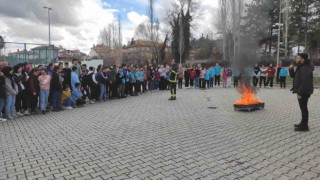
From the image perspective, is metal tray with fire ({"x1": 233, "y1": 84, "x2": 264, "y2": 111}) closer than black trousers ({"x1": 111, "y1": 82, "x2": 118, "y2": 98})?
Yes

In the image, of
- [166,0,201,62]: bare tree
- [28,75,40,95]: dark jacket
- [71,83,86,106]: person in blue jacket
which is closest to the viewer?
[28,75,40,95]: dark jacket

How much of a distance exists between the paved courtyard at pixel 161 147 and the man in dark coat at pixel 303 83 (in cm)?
48

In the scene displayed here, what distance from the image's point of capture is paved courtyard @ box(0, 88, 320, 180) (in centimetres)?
463

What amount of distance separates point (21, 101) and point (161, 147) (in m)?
7.14

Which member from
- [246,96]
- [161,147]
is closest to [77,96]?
[246,96]

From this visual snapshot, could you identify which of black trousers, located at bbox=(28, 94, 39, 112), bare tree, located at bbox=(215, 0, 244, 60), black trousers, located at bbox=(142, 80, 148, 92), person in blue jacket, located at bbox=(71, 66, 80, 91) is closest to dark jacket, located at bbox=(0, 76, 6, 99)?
black trousers, located at bbox=(28, 94, 39, 112)

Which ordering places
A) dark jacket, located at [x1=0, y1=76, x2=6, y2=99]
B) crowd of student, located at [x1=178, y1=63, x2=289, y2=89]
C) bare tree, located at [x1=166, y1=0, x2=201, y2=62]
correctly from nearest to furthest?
dark jacket, located at [x1=0, y1=76, x2=6, y2=99], crowd of student, located at [x1=178, y1=63, x2=289, y2=89], bare tree, located at [x1=166, y1=0, x2=201, y2=62]

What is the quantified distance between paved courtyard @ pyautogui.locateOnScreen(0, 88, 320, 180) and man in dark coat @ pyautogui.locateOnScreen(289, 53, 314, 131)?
0.48 m

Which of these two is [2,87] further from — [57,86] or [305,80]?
[305,80]

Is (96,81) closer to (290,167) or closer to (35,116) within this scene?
(35,116)

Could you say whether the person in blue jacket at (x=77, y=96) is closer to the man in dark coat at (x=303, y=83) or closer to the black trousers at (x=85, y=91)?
the black trousers at (x=85, y=91)

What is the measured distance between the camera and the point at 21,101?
35.6 ft

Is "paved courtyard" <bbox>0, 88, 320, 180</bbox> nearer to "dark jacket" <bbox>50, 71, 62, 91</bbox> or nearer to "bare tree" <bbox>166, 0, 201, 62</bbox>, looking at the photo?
"dark jacket" <bbox>50, 71, 62, 91</bbox>

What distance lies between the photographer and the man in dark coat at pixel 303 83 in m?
7.08
